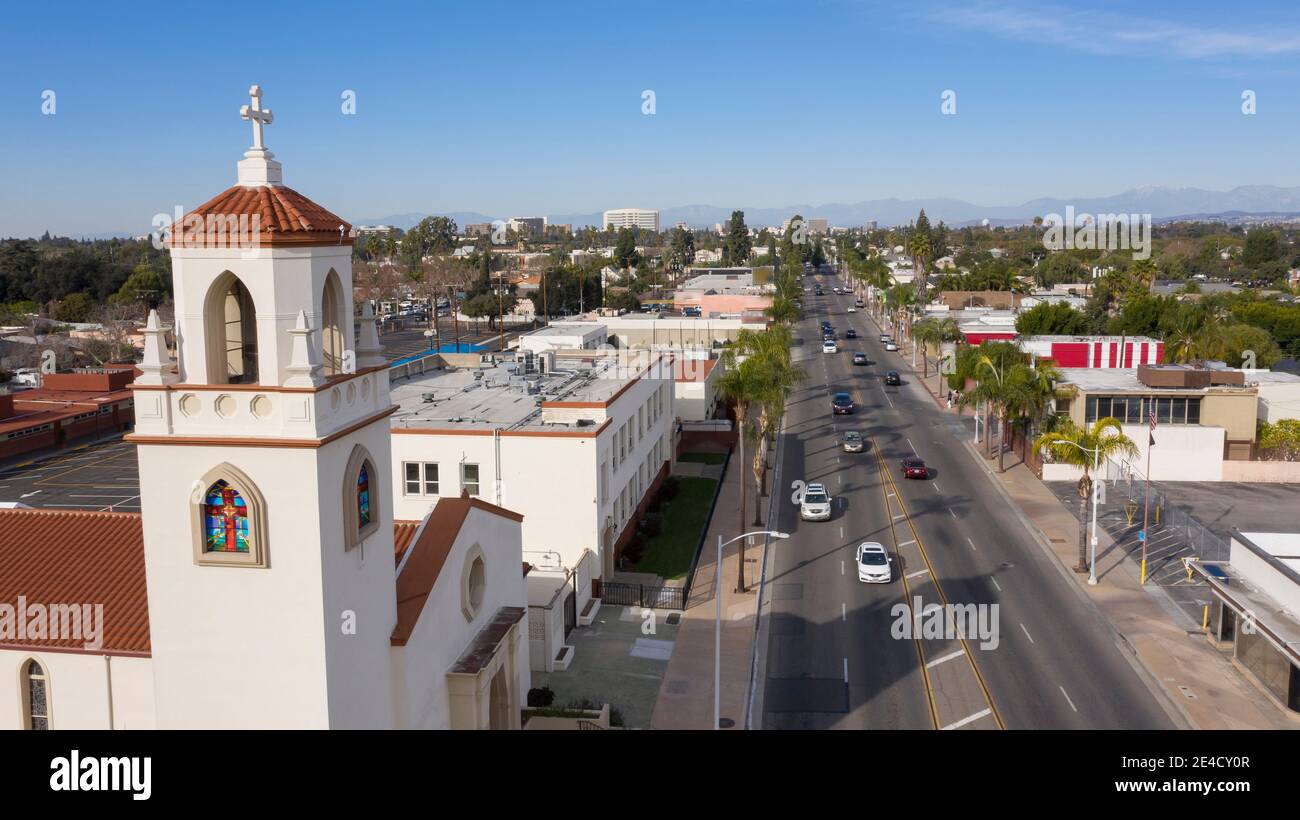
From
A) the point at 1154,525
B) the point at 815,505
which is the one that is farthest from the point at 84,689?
the point at 1154,525

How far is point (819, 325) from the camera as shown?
Result: 13338 centimetres

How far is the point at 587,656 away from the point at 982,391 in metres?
31.8

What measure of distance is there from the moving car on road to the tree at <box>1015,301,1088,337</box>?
1503 inches

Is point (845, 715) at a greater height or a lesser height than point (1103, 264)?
lesser

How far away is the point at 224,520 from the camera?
612 inches

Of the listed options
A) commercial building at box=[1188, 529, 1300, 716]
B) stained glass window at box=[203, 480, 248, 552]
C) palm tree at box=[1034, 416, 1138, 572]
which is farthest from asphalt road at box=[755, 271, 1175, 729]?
stained glass window at box=[203, 480, 248, 552]

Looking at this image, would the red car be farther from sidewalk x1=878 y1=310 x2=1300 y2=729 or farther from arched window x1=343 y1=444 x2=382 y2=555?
arched window x1=343 y1=444 x2=382 y2=555

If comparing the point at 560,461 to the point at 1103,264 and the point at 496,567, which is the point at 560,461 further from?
the point at 1103,264

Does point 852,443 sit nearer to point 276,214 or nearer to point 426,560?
point 426,560

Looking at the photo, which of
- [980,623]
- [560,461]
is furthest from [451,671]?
[980,623]

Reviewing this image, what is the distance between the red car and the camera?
51.2 metres

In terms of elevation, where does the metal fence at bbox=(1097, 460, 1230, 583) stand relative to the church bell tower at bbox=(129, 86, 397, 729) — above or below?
below

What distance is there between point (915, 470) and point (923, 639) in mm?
21235
